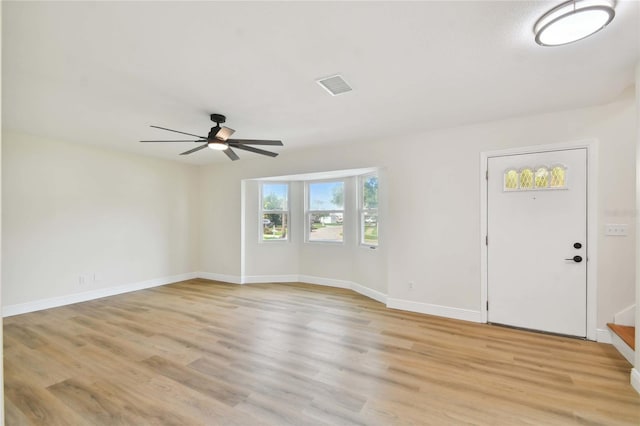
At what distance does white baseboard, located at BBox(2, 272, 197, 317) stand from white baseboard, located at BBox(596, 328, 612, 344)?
6689 millimetres

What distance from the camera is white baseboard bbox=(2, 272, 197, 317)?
4.07 meters

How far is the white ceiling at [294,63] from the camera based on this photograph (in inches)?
71.6

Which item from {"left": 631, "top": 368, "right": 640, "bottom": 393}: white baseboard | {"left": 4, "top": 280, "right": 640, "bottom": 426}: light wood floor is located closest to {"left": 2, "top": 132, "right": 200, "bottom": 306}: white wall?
{"left": 4, "top": 280, "right": 640, "bottom": 426}: light wood floor

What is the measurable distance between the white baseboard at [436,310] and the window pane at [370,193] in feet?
5.33

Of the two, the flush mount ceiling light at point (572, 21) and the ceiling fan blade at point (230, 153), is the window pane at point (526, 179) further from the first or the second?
the ceiling fan blade at point (230, 153)

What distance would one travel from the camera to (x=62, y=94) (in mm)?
2861

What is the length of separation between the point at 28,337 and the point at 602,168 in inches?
262

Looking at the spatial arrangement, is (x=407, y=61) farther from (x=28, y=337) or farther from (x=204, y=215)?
(x=204, y=215)

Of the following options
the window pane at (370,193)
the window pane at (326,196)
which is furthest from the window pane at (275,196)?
the window pane at (370,193)

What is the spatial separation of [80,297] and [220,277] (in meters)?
2.30

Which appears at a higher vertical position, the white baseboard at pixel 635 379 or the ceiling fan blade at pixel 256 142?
the ceiling fan blade at pixel 256 142

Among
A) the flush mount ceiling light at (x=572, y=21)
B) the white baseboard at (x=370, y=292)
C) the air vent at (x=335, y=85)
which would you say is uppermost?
the flush mount ceiling light at (x=572, y=21)

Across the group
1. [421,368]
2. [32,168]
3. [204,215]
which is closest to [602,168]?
[421,368]

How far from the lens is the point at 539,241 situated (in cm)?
345
